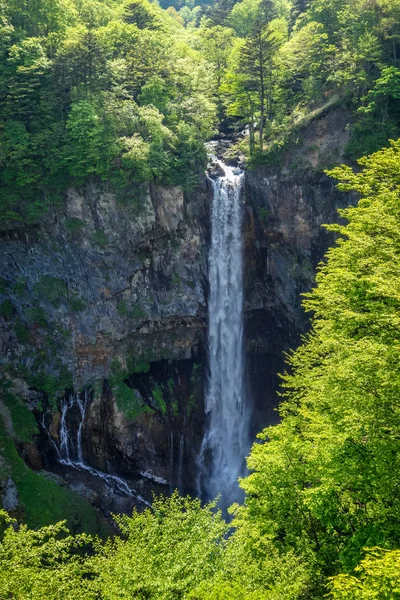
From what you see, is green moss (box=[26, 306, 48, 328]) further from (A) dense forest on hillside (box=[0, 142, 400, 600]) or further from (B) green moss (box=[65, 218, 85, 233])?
(A) dense forest on hillside (box=[0, 142, 400, 600])

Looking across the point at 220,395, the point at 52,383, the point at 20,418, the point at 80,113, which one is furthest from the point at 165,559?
the point at 80,113

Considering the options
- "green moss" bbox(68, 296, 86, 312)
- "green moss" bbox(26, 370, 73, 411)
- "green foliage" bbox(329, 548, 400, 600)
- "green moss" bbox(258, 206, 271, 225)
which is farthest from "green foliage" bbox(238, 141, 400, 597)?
"green moss" bbox(26, 370, 73, 411)

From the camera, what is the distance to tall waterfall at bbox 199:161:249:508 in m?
31.1

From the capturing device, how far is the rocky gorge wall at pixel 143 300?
29141 mm

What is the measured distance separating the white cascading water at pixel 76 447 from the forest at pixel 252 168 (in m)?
2.50

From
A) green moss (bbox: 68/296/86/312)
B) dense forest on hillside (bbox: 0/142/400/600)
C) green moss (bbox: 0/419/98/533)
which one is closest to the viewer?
dense forest on hillside (bbox: 0/142/400/600)

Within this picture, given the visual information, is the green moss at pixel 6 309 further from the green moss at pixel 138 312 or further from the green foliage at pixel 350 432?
the green foliage at pixel 350 432

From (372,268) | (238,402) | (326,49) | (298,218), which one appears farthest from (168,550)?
(326,49)

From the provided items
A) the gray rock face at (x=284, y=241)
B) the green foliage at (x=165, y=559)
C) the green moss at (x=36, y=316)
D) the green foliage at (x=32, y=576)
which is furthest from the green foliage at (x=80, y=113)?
the green foliage at (x=165, y=559)

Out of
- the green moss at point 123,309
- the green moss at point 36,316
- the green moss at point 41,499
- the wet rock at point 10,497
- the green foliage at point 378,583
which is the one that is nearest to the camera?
the green foliage at point 378,583

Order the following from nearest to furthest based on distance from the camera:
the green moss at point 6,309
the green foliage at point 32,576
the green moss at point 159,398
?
the green foliage at point 32,576
the green moss at point 6,309
the green moss at point 159,398

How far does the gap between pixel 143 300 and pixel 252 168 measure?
454 inches

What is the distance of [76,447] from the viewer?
1171 inches

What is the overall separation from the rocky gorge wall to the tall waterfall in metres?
0.70
